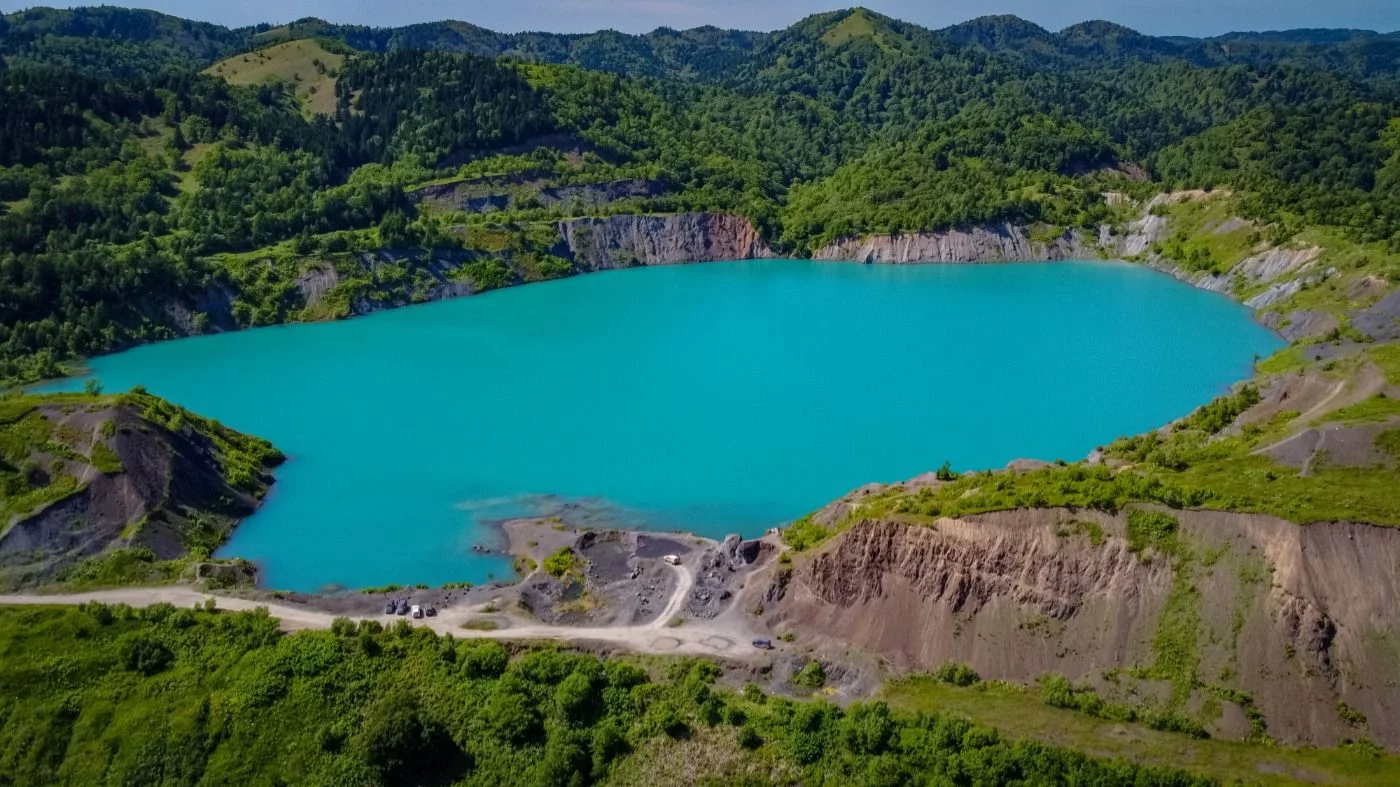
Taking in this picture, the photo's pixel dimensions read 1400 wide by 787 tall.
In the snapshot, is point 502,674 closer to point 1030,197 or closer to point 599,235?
point 599,235

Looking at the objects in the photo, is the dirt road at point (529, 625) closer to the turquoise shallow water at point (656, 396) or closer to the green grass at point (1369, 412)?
the turquoise shallow water at point (656, 396)

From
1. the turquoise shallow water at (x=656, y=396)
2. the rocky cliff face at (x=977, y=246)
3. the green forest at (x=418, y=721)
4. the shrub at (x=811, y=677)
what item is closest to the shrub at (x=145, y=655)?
the green forest at (x=418, y=721)

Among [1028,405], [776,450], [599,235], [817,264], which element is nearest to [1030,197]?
[817,264]

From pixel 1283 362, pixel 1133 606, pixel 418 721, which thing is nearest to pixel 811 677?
pixel 1133 606

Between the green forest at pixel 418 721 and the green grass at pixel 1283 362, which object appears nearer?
the green forest at pixel 418 721

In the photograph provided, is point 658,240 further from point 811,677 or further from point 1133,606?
point 1133,606

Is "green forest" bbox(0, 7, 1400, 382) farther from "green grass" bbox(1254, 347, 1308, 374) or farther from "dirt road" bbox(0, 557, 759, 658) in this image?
"dirt road" bbox(0, 557, 759, 658)
